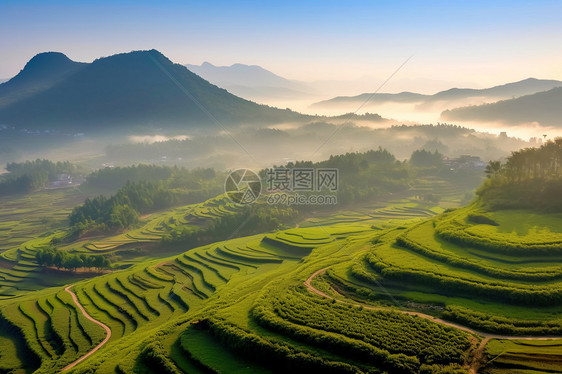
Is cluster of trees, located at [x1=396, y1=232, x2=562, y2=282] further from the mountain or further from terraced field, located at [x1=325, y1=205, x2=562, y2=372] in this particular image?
the mountain

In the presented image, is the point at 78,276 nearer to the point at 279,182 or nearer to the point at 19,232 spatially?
the point at 19,232

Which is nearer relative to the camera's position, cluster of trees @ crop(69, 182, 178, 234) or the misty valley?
the misty valley

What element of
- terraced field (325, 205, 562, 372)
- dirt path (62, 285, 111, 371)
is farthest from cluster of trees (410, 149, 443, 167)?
dirt path (62, 285, 111, 371)

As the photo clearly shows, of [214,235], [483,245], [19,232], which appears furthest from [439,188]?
[19,232]

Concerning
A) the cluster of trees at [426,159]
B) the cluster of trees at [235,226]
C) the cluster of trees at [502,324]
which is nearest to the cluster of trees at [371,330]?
the cluster of trees at [502,324]

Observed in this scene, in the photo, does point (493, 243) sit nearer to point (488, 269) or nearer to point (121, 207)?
point (488, 269)

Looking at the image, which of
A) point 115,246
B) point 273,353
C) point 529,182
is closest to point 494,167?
point 529,182

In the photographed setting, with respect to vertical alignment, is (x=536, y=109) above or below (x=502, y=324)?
above
